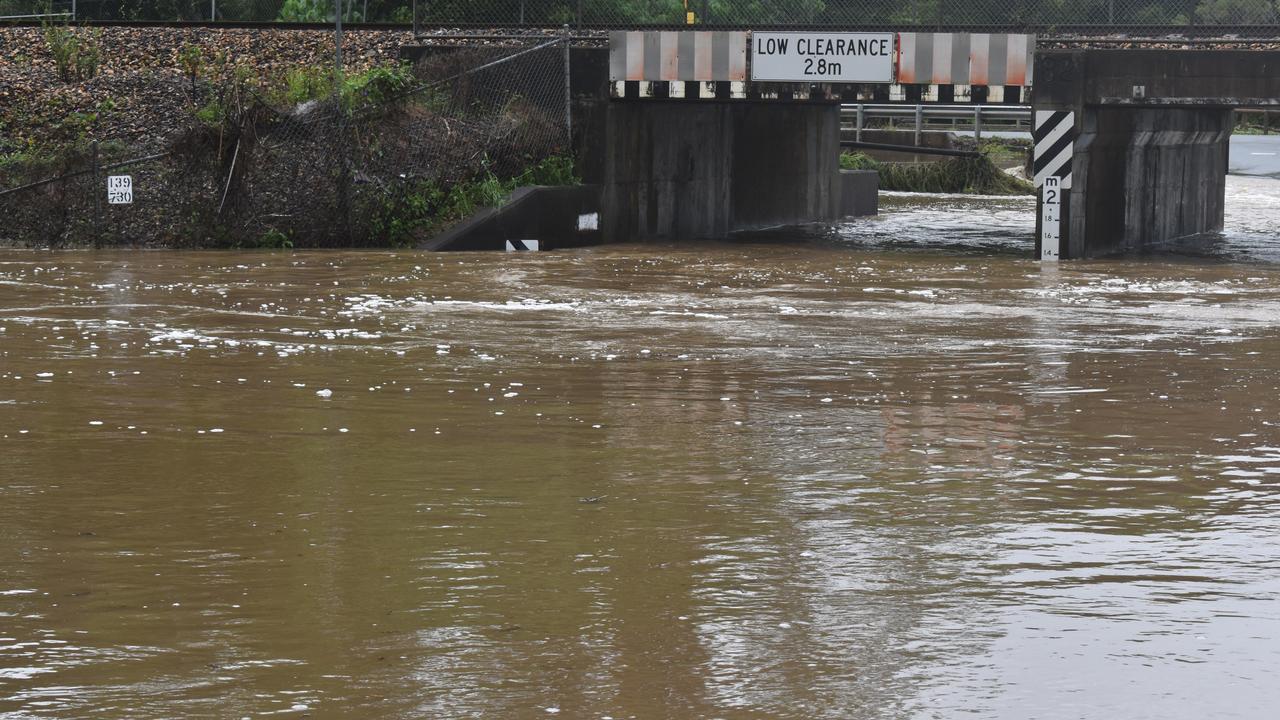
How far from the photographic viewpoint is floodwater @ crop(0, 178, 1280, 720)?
5957 millimetres

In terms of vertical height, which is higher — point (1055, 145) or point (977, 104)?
point (977, 104)

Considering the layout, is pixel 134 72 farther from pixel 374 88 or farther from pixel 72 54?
pixel 374 88

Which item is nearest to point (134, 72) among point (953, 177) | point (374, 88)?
point (374, 88)

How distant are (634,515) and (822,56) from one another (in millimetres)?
18660

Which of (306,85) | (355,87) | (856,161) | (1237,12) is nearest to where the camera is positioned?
(1237,12)

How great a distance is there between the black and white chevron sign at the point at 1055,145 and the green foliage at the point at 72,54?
1490 centimetres

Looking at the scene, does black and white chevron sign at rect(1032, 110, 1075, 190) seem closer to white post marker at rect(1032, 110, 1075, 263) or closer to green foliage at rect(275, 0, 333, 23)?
white post marker at rect(1032, 110, 1075, 263)

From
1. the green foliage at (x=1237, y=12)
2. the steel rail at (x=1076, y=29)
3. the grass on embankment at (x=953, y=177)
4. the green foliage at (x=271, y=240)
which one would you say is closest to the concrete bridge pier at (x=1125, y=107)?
the steel rail at (x=1076, y=29)

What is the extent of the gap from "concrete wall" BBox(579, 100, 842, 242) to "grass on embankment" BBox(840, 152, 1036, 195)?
10262mm

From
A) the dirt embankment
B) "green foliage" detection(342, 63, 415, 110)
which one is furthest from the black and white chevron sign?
the dirt embankment

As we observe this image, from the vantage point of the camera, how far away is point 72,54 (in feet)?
94.9

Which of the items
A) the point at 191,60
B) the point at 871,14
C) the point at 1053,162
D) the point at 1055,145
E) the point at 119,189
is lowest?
the point at 119,189

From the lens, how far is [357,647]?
625cm

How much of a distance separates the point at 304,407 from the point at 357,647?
5360 millimetres
